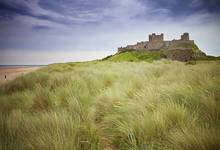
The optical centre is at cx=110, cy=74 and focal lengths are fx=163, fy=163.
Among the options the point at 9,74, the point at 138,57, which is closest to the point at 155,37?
the point at 138,57

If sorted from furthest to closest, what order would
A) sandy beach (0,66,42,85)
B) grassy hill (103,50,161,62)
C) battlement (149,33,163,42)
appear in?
1. battlement (149,33,163,42)
2. grassy hill (103,50,161,62)
3. sandy beach (0,66,42,85)

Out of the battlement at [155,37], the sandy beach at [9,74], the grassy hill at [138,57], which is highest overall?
the battlement at [155,37]

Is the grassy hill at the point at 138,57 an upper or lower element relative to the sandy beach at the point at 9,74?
upper

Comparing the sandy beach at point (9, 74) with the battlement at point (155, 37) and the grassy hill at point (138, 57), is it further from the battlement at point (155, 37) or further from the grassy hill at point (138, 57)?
the battlement at point (155, 37)

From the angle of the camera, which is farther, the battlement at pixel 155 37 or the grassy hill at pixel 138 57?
the battlement at pixel 155 37

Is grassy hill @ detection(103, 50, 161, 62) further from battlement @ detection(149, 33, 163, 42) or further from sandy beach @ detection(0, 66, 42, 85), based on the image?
battlement @ detection(149, 33, 163, 42)

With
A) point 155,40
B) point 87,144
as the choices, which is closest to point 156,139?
point 87,144

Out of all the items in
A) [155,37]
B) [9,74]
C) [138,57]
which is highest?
[155,37]

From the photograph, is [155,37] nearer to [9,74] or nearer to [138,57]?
[138,57]

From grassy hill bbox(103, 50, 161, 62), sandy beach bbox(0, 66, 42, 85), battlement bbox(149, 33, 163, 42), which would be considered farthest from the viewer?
battlement bbox(149, 33, 163, 42)

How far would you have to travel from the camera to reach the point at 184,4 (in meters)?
5.30

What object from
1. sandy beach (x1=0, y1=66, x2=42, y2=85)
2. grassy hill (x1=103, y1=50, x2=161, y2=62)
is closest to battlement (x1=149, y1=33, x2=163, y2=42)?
grassy hill (x1=103, y1=50, x2=161, y2=62)

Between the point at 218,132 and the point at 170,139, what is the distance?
0.42m

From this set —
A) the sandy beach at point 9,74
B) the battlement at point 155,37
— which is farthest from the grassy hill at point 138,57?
the battlement at point 155,37
